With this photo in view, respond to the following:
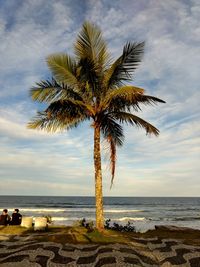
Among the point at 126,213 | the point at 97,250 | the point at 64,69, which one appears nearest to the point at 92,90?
the point at 64,69

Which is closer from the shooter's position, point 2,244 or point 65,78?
point 2,244

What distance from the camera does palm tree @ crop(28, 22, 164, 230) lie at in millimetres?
17344

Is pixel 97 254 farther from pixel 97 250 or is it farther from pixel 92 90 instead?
pixel 92 90

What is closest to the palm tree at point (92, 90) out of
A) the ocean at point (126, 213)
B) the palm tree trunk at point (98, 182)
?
the palm tree trunk at point (98, 182)

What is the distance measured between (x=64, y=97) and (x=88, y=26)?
11.8ft

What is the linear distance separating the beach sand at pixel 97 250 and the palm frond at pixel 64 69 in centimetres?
706

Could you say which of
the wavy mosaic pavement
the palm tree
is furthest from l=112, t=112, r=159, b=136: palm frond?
the wavy mosaic pavement

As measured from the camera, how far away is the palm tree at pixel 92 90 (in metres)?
17.3

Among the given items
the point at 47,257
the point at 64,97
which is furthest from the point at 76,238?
the point at 64,97

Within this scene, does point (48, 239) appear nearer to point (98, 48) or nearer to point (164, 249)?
point (164, 249)

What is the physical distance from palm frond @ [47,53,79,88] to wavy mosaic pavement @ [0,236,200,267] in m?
7.61

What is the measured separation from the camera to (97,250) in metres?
12.9

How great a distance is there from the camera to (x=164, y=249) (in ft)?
44.3

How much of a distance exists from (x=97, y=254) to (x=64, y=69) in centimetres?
887
